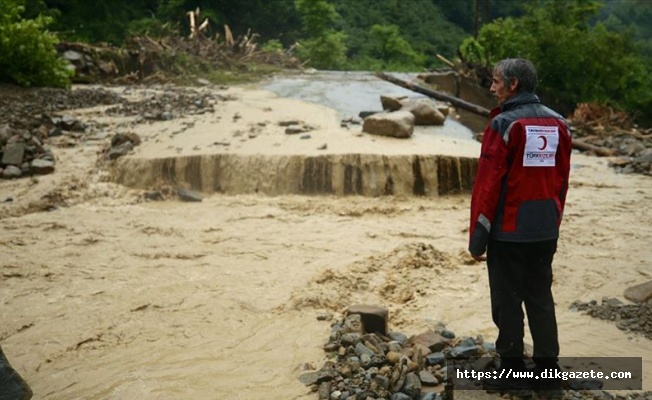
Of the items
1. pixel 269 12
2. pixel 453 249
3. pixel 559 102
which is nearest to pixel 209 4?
pixel 269 12

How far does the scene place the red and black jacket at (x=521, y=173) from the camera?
2.74m

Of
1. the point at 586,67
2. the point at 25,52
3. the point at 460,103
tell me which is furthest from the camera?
the point at 586,67

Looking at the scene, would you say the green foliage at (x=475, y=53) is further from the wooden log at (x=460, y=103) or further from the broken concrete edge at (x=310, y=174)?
the broken concrete edge at (x=310, y=174)

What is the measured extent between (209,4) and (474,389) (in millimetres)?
27018

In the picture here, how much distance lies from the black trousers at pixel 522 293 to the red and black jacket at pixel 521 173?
0.08 m

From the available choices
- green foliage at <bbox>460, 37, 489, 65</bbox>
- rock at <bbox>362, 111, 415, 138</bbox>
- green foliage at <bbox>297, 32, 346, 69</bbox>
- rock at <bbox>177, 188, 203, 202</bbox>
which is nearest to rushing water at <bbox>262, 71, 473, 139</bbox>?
rock at <bbox>362, 111, 415, 138</bbox>

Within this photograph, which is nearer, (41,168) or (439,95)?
(41,168)

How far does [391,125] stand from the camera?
9336 mm

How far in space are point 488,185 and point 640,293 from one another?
276 cm

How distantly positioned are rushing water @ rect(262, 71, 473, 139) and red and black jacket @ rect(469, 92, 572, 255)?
7.33m

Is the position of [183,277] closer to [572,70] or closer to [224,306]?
[224,306]

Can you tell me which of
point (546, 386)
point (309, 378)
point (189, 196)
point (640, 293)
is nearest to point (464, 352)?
point (546, 386)

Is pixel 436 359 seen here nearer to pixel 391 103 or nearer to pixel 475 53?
pixel 391 103

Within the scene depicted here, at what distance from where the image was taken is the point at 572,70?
14.8m
